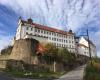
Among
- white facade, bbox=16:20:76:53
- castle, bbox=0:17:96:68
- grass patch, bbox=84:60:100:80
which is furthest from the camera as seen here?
white facade, bbox=16:20:76:53

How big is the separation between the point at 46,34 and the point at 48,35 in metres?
1.24

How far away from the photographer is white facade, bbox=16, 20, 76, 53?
8570 centimetres

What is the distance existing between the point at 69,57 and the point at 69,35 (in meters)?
38.0

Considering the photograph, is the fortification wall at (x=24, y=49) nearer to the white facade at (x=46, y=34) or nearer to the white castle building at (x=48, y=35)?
the white castle building at (x=48, y=35)

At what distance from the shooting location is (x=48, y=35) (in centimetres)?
9406

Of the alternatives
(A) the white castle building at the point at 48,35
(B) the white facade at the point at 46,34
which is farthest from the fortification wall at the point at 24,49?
(B) the white facade at the point at 46,34

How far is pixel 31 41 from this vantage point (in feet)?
203

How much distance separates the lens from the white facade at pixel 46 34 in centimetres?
8570

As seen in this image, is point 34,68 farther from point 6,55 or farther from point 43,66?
point 6,55

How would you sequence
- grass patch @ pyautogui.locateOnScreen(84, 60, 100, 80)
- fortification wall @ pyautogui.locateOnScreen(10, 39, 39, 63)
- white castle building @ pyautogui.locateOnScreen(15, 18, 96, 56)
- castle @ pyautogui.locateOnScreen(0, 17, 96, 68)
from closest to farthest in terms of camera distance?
grass patch @ pyautogui.locateOnScreen(84, 60, 100, 80) → fortification wall @ pyautogui.locateOnScreen(10, 39, 39, 63) → castle @ pyautogui.locateOnScreen(0, 17, 96, 68) → white castle building @ pyautogui.locateOnScreen(15, 18, 96, 56)

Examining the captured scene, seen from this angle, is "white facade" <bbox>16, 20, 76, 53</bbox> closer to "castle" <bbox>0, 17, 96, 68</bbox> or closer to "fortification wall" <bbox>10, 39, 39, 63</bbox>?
"castle" <bbox>0, 17, 96, 68</bbox>

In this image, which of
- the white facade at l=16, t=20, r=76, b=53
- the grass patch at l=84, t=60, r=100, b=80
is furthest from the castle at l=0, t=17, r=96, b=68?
the grass patch at l=84, t=60, r=100, b=80

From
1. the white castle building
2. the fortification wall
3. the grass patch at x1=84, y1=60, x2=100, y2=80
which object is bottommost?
the grass patch at x1=84, y1=60, x2=100, y2=80

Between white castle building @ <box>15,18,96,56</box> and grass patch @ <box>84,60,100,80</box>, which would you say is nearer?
grass patch @ <box>84,60,100,80</box>
